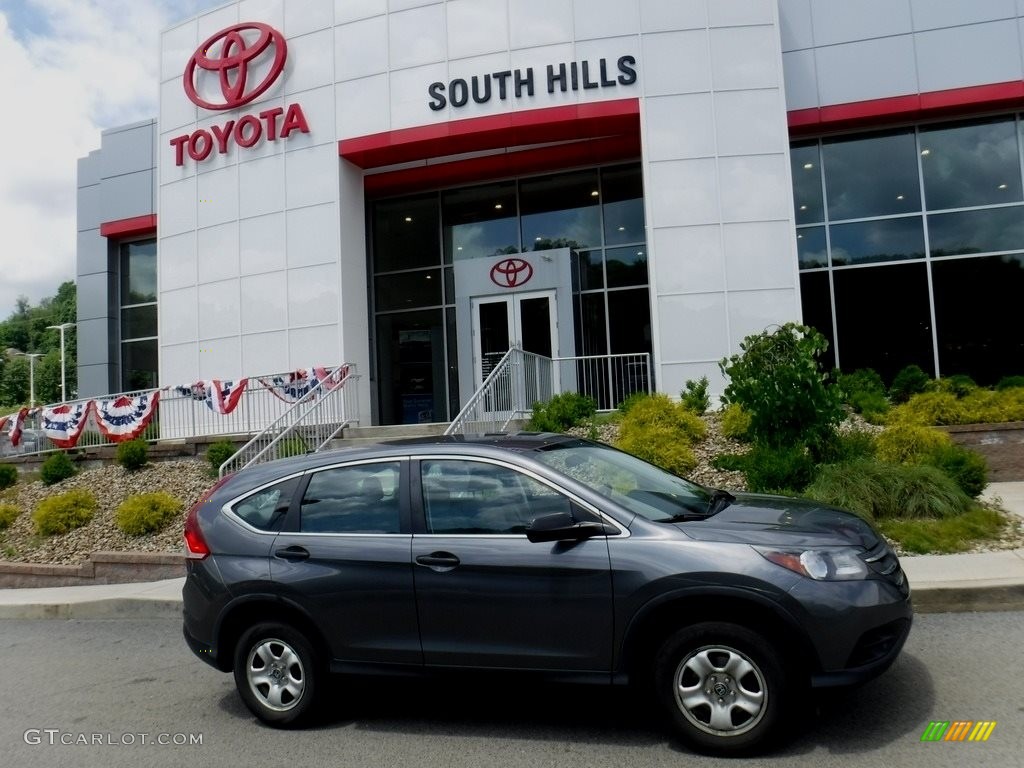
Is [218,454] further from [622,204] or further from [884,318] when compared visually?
[884,318]

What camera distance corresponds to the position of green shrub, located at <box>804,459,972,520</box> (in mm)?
8055

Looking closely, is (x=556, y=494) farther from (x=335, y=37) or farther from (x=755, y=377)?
(x=335, y=37)

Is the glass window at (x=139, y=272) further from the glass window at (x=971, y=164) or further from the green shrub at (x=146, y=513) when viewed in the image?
the glass window at (x=971, y=164)

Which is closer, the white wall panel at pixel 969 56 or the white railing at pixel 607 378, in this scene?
the white railing at pixel 607 378

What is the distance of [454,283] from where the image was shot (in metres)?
18.8

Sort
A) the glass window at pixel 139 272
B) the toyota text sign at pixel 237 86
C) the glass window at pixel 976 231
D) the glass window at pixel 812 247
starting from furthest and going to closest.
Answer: the glass window at pixel 139 272 < the toyota text sign at pixel 237 86 < the glass window at pixel 812 247 < the glass window at pixel 976 231

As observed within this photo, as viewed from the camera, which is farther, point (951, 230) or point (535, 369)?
point (951, 230)

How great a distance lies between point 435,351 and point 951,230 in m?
11.9

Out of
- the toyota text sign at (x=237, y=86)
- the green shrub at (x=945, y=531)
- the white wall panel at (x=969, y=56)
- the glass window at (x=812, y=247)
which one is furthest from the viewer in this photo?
the toyota text sign at (x=237, y=86)

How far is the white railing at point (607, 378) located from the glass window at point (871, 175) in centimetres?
564

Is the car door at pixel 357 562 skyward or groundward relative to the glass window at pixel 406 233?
groundward

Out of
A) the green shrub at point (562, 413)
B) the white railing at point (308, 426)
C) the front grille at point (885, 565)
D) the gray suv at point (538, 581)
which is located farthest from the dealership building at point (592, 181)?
the gray suv at point (538, 581)

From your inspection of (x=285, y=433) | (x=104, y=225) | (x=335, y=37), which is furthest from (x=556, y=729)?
(x=104, y=225)

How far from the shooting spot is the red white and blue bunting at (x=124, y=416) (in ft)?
48.9
